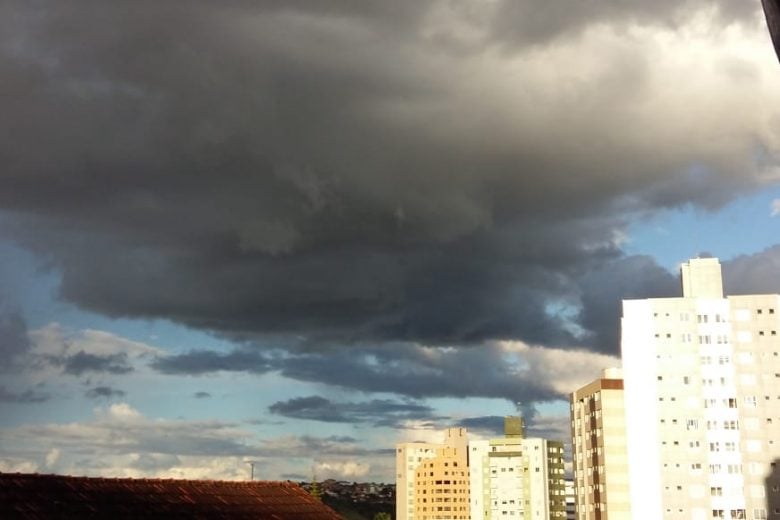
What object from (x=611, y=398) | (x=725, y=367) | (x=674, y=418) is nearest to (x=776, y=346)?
(x=725, y=367)

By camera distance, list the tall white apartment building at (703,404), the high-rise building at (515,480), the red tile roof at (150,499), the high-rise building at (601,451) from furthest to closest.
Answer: the high-rise building at (515,480)
the high-rise building at (601,451)
the tall white apartment building at (703,404)
the red tile roof at (150,499)

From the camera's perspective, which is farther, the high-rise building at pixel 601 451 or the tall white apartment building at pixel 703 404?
the high-rise building at pixel 601 451

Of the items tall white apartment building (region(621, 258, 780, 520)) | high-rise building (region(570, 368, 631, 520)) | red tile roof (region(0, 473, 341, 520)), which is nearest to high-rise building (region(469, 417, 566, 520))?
high-rise building (region(570, 368, 631, 520))

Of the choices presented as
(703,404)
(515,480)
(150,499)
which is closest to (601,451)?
(703,404)

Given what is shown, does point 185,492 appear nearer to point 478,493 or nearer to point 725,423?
point 725,423

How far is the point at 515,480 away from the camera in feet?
564

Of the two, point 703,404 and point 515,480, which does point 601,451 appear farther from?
point 515,480

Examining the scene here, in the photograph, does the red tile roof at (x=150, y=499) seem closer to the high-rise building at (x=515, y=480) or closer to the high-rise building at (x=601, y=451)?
the high-rise building at (x=601, y=451)

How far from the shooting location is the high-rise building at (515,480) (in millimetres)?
171625

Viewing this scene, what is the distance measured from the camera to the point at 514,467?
172 meters

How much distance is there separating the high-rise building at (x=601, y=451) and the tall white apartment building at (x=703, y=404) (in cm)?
729

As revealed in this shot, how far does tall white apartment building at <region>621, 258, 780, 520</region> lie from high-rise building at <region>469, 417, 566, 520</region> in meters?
64.4

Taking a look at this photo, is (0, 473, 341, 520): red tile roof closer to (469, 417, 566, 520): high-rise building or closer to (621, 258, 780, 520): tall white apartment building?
(621, 258, 780, 520): tall white apartment building

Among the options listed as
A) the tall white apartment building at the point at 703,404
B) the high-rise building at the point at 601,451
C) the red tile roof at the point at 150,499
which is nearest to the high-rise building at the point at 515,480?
the high-rise building at the point at 601,451
